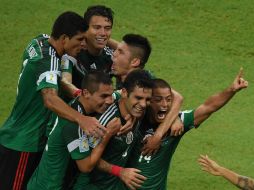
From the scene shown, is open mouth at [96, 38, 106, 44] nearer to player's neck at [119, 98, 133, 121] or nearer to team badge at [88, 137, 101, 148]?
player's neck at [119, 98, 133, 121]


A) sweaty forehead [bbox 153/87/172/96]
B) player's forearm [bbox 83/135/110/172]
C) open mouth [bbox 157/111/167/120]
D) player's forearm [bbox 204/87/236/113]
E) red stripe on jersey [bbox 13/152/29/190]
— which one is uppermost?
sweaty forehead [bbox 153/87/172/96]

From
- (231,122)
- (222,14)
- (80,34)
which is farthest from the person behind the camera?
(222,14)

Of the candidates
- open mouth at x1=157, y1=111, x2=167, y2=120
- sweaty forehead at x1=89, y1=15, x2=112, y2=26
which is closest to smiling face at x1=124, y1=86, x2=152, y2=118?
open mouth at x1=157, y1=111, x2=167, y2=120

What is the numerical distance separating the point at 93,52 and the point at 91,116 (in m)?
1.52

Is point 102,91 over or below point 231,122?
over

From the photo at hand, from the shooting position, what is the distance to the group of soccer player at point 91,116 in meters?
9.02

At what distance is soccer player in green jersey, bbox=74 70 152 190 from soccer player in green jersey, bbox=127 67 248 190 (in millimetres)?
252

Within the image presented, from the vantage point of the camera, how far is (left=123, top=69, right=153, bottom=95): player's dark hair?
918 centimetres

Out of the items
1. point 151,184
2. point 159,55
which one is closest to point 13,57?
point 159,55

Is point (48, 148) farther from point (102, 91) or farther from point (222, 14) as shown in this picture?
point (222, 14)

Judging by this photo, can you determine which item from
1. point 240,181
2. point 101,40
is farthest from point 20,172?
point 240,181

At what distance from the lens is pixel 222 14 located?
16.7 m

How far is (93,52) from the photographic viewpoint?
1048 cm

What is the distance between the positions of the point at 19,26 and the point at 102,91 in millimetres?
7527
